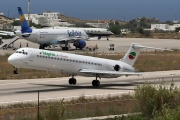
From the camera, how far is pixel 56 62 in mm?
39969

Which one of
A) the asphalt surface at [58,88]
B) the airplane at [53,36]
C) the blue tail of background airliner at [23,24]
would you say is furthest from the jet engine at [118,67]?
the airplane at [53,36]

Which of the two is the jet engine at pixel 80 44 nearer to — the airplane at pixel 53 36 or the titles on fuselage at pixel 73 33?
the airplane at pixel 53 36

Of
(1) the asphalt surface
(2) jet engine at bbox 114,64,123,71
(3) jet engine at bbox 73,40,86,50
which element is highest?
(2) jet engine at bbox 114,64,123,71

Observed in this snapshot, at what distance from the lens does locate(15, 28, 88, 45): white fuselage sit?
9288 centimetres

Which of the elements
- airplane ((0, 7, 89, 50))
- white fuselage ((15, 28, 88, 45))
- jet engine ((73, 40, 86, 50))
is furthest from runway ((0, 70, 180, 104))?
jet engine ((73, 40, 86, 50))

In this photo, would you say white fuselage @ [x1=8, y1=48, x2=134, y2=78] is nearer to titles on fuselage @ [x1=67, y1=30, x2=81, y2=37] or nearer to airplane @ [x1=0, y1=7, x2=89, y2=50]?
airplane @ [x1=0, y1=7, x2=89, y2=50]

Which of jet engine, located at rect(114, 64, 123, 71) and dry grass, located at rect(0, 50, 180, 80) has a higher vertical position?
jet engine, located at rect(114, 64, 123, 71)

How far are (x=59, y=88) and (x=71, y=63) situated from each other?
2.30 meters

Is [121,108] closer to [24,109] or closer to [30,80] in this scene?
[24,109]

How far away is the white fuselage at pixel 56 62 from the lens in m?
38.5

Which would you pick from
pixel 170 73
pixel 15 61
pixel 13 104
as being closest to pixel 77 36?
pixel 170 73

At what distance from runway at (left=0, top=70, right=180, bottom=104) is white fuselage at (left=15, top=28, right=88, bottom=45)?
45.1 m

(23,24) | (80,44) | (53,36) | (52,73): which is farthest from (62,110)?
(80,44)

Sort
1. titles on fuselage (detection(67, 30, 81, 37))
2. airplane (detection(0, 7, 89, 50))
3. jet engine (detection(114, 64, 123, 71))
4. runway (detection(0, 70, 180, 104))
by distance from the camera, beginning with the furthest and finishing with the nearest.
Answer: titles on fuselage (detection(67, 30, 81, 37)) → airplane (detection(0, 7, 89, 50)) → jet engine (detection(114, 64, 123, 71)) → runway (detection(0, 70, 180, 104))
